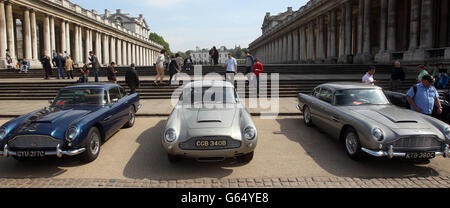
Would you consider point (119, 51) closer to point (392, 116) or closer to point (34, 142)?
point (34, 142)

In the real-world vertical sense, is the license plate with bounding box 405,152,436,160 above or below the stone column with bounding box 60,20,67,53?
below

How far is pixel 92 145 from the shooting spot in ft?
17.8

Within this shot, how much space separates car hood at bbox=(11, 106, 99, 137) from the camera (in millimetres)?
4843

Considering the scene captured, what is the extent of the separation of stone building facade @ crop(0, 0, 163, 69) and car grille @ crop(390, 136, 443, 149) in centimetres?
2226

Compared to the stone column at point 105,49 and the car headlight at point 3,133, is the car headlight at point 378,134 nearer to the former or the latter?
the car headlight at point 3,133

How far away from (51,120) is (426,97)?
26.0 ft

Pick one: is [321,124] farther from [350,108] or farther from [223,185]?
[223,185]

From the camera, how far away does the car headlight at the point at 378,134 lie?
4.62 meters

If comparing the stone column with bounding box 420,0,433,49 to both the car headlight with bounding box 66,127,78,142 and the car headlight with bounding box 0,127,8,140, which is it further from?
the car headlight with bounding box 0,127,8,140

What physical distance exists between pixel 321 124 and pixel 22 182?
6.17 m

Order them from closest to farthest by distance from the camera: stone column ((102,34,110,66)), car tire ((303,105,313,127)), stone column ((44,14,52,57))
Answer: car tire ((303,105,313,127)), stone column ((44,14,52,57)), stone column ((102,34,110,66))

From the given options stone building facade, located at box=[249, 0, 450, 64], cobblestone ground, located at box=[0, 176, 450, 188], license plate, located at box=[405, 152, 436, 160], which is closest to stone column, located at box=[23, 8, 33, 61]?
cobblestone ground, located at box=[0, 176, 450, 188]

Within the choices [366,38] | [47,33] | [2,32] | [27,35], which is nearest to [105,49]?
[47,33]
